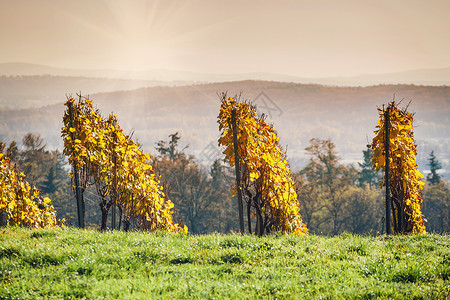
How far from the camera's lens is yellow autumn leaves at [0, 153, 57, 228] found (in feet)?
52.7

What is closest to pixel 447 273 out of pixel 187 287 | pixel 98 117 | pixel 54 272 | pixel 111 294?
pixel 187 287

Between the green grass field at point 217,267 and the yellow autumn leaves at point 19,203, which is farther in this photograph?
the yellow autumn leaves at point 19,203

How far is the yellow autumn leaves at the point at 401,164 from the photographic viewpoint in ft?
52.3

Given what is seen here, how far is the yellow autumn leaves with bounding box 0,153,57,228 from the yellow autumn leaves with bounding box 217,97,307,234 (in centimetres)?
854

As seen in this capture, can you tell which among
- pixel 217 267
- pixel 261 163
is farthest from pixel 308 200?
pixel 217 267

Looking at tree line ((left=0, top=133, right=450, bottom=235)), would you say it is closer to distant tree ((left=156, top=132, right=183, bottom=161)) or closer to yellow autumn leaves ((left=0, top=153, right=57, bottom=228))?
distant tree ((left=156, top=132, right=183, bottom=161))

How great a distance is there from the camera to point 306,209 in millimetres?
59156

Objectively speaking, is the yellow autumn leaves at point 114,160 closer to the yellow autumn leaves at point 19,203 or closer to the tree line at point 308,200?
the yellow autumn leaves at point 19,203

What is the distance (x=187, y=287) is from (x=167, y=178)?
2037 inches

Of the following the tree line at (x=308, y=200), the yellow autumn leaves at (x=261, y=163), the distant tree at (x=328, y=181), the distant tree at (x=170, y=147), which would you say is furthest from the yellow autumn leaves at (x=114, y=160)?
the distant tree at (x=170, y=147)

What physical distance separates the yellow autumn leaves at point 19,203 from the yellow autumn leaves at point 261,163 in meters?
8.54

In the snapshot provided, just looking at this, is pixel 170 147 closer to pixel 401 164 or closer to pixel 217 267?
pixel 401 164

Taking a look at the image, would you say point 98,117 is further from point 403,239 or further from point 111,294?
point 403,239

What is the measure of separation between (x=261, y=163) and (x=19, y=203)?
11381mm
